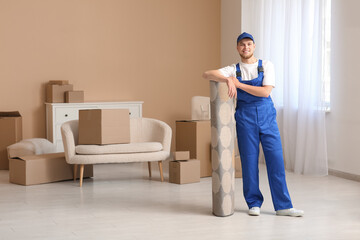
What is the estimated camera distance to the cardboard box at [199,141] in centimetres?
606

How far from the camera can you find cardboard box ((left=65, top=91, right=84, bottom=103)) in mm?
6797

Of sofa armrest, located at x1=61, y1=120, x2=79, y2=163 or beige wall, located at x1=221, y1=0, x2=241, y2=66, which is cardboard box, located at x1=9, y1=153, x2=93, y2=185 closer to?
sofa armrest, located at x1=61, y1=120, x2=79, y2=163

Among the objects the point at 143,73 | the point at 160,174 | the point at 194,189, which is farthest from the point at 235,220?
the point at 143,73

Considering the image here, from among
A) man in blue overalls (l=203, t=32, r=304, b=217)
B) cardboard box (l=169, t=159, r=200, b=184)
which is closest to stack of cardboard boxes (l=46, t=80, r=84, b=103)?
cardboard box (l=169, t=159, r=200, b=184)

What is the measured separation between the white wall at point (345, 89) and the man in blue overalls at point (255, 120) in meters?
1.83

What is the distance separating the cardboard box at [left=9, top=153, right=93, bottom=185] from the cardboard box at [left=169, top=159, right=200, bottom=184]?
1.07 metres

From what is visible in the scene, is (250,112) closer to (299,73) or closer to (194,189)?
(194,189)

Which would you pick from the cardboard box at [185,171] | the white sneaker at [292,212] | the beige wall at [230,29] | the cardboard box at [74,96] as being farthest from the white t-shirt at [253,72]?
the beige wall at [230,29]

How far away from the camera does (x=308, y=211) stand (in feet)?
14.5

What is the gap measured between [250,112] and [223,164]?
428mm

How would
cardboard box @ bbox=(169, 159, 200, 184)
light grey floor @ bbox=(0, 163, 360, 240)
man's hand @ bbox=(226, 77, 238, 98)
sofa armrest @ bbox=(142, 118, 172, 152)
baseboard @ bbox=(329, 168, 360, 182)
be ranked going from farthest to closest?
sofa armrest @ bbox=(142, 118, 172, 152) → baseboard @ bbox=(329, 168, 360, 182) → cardboard box @ bbox=(169, 159, 200, 184) → man's hand @ bbox=(226, 77, 238, 98) → light grey floor @ bbox=(0, 163, 360, 240)

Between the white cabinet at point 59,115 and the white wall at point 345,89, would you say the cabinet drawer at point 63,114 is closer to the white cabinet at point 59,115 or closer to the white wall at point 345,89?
the white cabinet at point 59,115

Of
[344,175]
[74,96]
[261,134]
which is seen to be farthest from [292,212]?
[74,96]

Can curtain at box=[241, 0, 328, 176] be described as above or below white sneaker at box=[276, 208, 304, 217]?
above
